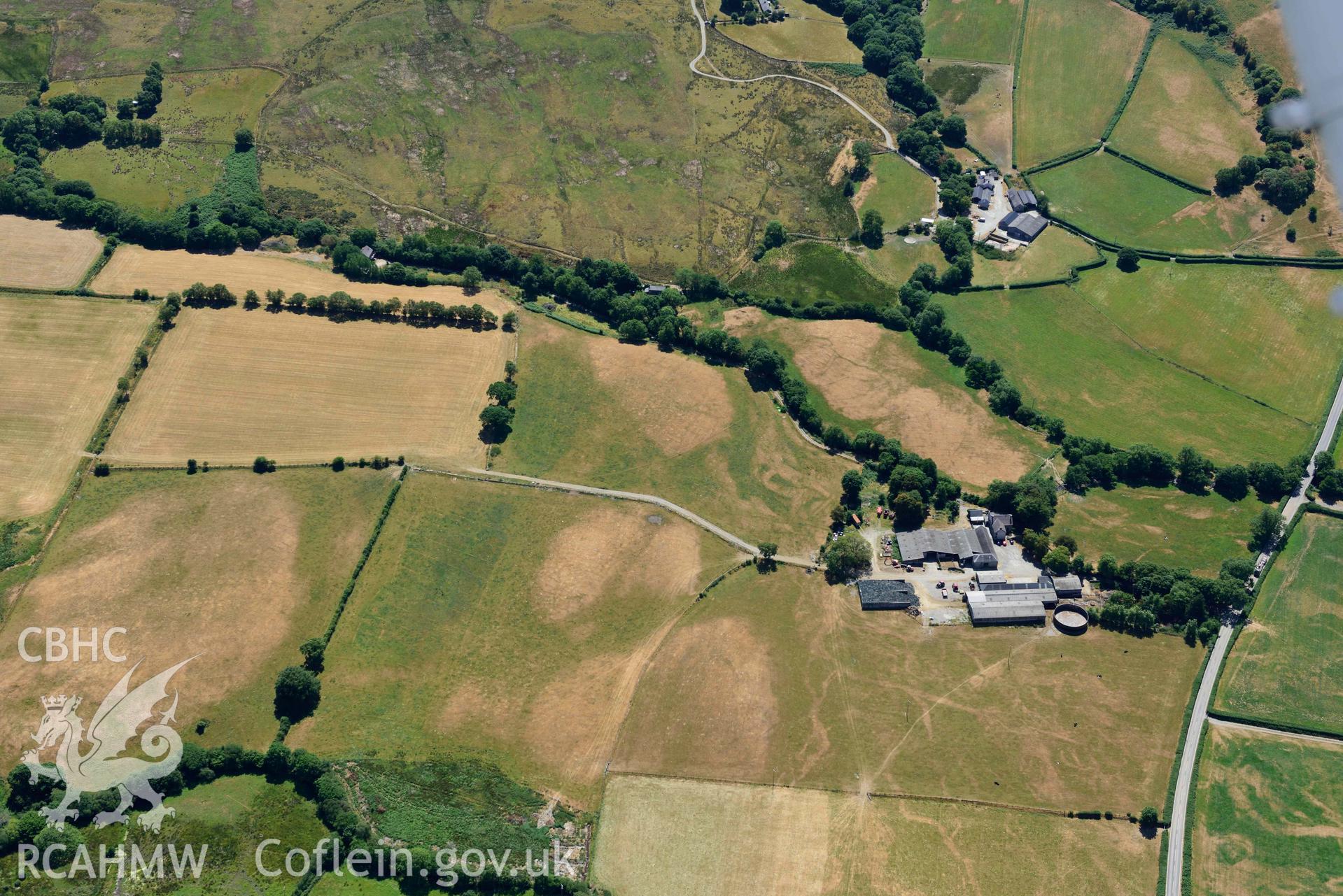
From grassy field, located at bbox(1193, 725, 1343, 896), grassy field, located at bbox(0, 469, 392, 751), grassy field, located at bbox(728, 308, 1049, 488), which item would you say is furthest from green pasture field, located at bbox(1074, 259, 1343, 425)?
grassy field, located at bbox(0, 469, 392, 751)

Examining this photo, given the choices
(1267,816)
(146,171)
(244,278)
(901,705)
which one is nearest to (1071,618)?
(901,705)

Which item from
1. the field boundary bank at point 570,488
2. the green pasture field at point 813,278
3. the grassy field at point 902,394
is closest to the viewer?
the field boundary bank at point 570,488

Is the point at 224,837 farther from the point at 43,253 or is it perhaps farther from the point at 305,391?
the point at 43,253

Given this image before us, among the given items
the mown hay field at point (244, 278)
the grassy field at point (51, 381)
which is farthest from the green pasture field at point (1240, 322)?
the grassy field at point (51, 381)

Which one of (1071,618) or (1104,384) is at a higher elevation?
(1104,384)

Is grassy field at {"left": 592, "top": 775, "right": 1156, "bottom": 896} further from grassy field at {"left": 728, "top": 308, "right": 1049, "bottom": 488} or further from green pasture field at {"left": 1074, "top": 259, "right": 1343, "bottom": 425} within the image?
green pasture field at {"left": 1074, "top": 259, "right": 1343, "bottom": 425}

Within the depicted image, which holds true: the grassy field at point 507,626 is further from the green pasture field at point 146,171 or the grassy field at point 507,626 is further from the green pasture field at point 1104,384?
the green pasture field at point 146,171

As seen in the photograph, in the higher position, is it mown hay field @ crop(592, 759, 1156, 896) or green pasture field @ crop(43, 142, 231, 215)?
green pasture field @ crop(43, 142, 231, 215)
